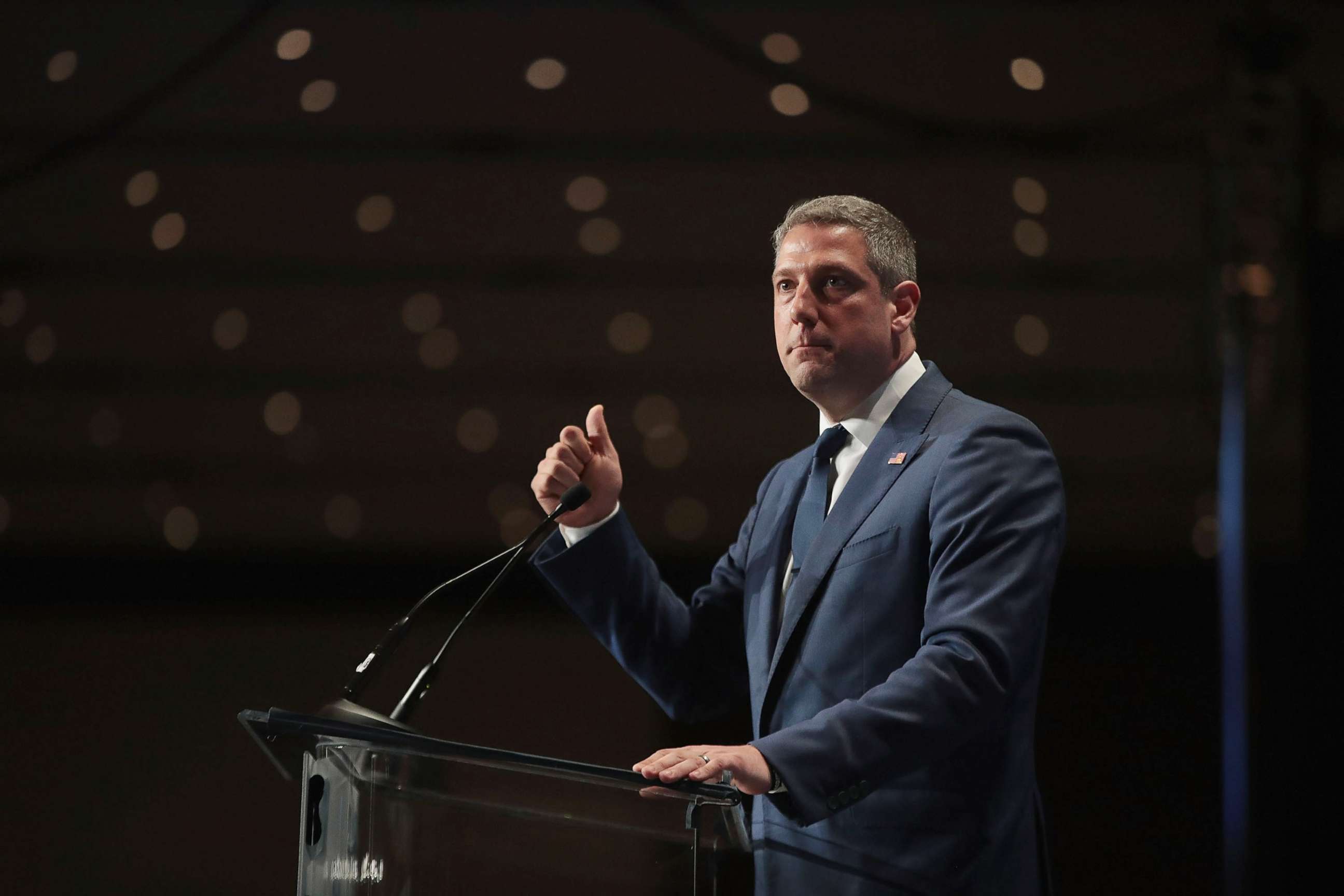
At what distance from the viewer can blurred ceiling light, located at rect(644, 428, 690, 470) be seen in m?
3.20

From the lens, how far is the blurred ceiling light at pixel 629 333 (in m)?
3.23

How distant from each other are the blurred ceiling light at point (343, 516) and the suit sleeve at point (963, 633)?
191 cm

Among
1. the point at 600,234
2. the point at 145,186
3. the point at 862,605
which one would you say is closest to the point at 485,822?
the point at 862,605

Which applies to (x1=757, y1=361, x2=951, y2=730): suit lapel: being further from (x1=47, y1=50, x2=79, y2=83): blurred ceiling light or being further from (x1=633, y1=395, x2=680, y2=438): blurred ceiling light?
(x1=47, y1=50, x2=79, y2=83): blurred ceiling light

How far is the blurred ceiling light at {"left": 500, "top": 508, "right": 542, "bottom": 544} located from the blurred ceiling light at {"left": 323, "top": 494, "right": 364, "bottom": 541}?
Answer: 14.2 inches

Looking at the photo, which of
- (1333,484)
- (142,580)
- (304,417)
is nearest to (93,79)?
(304,417)

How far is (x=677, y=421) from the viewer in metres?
3.21

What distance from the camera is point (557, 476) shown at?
1.87 meters

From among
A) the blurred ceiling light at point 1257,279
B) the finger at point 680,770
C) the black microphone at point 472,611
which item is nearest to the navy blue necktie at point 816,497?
the black microphone at point 472,611

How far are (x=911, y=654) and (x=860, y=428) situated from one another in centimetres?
39

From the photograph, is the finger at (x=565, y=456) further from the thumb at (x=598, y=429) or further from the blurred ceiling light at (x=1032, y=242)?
the blurred ceiling light at (x=1032, y=242)

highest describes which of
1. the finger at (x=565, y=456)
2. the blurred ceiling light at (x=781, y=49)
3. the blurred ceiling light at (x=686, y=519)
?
the blurred ceiling light at (x=781, y=49)

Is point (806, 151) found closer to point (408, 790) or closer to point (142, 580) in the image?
point (142, 580)

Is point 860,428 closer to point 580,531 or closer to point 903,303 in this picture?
point 903,303
